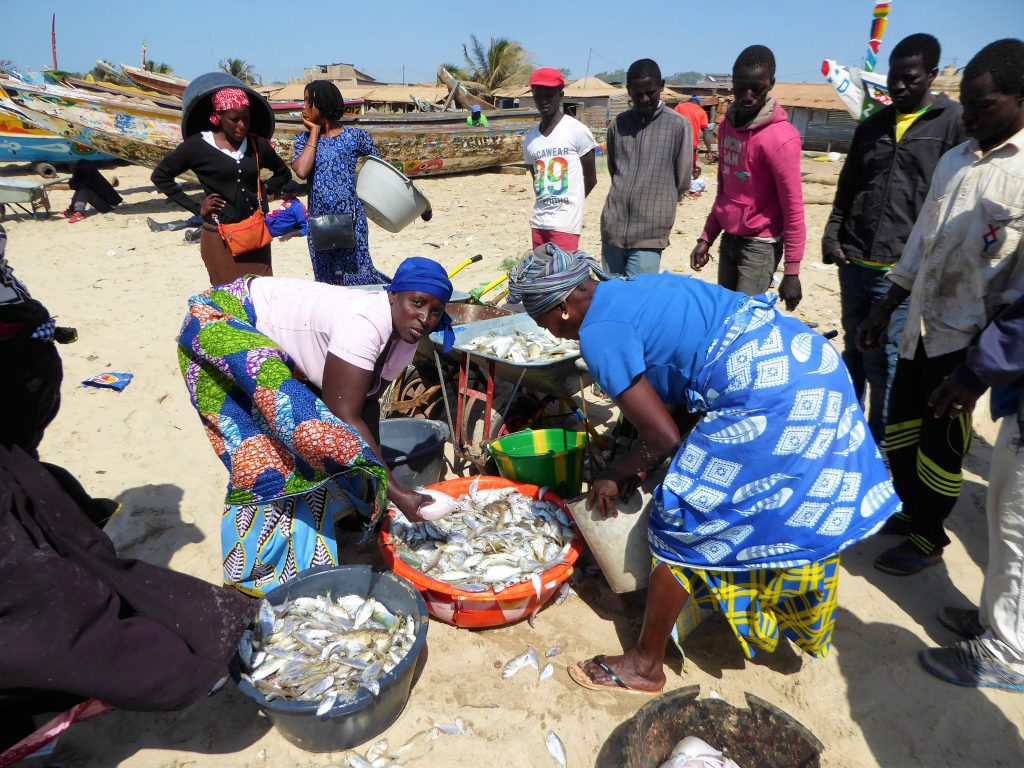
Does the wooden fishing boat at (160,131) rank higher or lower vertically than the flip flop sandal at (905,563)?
higher

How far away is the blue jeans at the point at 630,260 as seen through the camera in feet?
15.8

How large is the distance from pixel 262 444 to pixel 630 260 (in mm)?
3179

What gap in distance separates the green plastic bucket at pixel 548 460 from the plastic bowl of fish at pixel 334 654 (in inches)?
40.6

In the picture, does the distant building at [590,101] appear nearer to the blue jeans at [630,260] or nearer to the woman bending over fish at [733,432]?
the blue jeans at [630,260]

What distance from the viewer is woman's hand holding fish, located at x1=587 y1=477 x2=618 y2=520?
2.60 meters

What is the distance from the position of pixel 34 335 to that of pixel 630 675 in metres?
2.70

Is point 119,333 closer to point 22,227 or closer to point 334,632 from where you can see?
point 334,632

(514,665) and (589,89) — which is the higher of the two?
(589,89)

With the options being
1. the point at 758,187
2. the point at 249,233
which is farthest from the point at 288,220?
the point at 758,187

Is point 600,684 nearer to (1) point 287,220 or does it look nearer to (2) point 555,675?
(2) point 555,675

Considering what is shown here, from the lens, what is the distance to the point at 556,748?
2465 millimetres

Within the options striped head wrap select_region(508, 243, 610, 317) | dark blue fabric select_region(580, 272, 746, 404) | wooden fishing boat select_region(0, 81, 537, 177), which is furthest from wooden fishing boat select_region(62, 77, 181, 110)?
dark blue fabric select_region(580, 272, 746, 404)

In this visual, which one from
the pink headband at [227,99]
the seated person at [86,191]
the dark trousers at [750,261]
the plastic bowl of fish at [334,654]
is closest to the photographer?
the plastic bowl of fish at [334,654]

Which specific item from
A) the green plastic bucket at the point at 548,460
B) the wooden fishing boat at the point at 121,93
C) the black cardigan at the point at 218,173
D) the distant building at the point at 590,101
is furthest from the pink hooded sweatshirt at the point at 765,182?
the distant building at the point at 590,101
